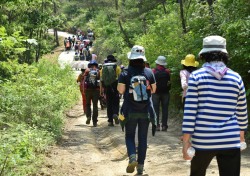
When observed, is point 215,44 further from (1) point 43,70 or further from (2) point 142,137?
(1) point 43,70

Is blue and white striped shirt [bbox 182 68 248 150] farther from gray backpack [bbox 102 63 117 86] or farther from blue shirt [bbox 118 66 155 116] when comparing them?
gray backpack [bbox 102 63 117 86]

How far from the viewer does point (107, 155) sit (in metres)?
9.26

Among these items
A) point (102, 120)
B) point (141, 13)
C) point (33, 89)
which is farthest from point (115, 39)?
point (33, 89)

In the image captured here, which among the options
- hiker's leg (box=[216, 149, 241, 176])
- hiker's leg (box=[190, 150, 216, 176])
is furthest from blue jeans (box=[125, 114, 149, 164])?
hiker's leg (box=[216, 149, 241, 176])

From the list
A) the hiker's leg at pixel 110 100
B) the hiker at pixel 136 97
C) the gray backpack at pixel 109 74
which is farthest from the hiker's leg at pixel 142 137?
the hiker's leg at pixel 110 100

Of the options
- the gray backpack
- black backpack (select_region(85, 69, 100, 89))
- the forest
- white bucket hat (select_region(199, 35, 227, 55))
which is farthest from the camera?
black backpack (select_region(85, 69, 100, 89))

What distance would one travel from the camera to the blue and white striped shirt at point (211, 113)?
3883 millimetres

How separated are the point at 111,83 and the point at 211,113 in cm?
837

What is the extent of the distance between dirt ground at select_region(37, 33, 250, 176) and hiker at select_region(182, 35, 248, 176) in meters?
2.91

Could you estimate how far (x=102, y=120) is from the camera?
14523 mm

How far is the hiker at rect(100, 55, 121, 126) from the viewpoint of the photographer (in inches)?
479

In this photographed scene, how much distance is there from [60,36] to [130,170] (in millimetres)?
60384

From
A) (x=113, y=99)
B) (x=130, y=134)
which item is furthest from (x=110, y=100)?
(x=130, y=134)

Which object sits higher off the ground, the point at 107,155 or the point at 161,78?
the point at 161,78
